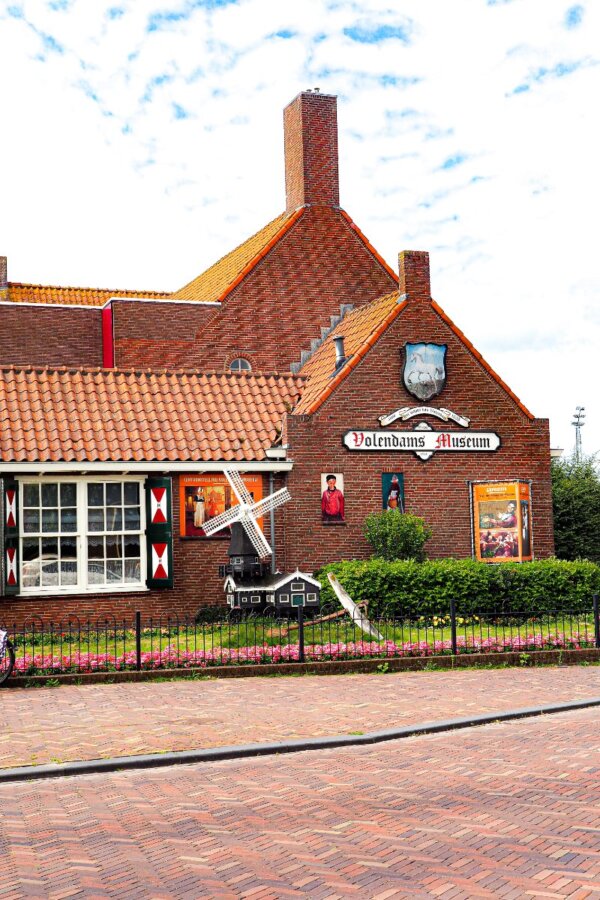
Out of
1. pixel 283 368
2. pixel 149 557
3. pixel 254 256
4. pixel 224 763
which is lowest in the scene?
pixel 224 763

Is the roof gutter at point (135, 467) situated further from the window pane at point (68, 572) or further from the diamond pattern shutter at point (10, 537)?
the window pane at point (68, 572)

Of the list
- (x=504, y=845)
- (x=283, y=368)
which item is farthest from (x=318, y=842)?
(x=283, y=368)

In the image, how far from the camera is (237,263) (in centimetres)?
3222

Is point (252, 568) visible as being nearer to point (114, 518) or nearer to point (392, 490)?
point (114, 518)

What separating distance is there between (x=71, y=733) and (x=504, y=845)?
551cm

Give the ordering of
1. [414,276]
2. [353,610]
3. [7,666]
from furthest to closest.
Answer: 1. [414,276]
2. [353,610]
3. [7,666]

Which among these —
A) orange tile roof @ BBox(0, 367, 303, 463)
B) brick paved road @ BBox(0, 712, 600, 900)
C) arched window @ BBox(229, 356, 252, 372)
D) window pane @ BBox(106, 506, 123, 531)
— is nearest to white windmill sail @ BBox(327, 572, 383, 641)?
orange tile roof @ BBox(0, 367, 303, 463)

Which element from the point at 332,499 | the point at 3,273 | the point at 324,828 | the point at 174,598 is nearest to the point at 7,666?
the point at 174,598

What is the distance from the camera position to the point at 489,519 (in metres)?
23.8

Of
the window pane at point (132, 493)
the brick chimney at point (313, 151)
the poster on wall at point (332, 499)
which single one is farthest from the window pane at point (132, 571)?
the brick chimney at point (313, 151)

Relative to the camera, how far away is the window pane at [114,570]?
20828 mm

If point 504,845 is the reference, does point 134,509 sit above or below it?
above

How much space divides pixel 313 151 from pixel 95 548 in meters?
16.3

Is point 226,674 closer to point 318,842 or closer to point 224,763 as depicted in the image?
point 224,763
